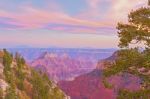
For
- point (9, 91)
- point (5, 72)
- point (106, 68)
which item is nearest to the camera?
point (106, 68)

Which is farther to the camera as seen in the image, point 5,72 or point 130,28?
point 5,72

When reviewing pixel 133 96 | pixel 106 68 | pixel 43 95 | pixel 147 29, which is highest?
pixel 147 29

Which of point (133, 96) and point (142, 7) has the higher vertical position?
point (142, 7)

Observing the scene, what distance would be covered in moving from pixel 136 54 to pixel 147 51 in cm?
87

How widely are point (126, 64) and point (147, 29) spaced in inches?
126

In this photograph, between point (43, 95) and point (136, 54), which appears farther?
point (43, 95)

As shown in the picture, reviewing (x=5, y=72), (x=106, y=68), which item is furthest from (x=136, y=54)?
(x=5, y=72)

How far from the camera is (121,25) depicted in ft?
114

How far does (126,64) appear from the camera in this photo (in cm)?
3297

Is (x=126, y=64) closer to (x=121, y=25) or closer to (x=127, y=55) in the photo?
(x=127, y=55)

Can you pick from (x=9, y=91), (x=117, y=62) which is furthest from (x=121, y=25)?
(x=9, y=91)

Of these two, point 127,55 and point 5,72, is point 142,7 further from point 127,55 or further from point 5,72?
point 5,72

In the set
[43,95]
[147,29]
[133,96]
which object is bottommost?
[43,95]

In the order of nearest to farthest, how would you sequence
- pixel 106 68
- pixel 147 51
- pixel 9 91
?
pixel 147 51 < pixel 106 68 < pixel 9 91
